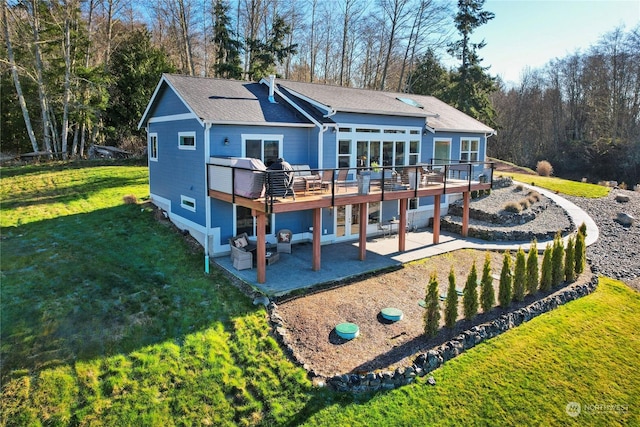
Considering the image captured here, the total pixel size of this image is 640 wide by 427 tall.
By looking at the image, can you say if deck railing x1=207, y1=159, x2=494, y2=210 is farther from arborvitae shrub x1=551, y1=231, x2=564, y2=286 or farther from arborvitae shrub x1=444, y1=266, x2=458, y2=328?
arborvitae shrub x1=551, y1=231, x2=564, y2=286

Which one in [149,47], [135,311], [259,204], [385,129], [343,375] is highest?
[149,47]

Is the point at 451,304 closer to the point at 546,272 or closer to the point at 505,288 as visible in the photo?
the point at 505,288

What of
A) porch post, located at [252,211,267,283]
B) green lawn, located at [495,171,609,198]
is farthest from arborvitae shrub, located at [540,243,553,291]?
green lawn, located at [495,171,609,198]

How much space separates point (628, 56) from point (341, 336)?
42.8 meters

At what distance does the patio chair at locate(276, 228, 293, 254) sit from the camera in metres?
→ 13.9

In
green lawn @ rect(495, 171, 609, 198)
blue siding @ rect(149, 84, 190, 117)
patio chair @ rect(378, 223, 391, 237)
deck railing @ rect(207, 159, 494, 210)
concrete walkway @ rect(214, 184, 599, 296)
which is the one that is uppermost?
blue siding @ rect(149, 84, 190, 117)

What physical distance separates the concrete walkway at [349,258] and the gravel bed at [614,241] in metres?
0.55

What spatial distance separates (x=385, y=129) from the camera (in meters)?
16.0

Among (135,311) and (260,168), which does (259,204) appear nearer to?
(260,168)

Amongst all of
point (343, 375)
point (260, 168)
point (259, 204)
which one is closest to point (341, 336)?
point (343, 375)

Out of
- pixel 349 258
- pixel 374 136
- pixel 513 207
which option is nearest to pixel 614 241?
pixel 513 207

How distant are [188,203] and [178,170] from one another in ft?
4.47

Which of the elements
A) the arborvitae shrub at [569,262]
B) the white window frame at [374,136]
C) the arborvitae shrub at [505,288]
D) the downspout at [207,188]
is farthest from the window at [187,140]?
the arborvitae shrub at [569,262]

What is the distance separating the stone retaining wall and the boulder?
9398 mm
